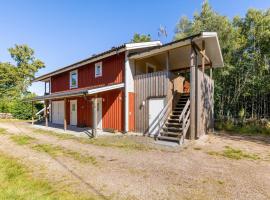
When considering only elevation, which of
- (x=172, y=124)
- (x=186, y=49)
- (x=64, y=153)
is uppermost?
(x=186, y=49)

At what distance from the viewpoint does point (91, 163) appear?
554 centimetres

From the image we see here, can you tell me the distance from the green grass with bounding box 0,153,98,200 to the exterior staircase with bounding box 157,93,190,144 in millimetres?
5368

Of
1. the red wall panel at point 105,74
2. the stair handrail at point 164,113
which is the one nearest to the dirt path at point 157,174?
the stair handrail at point 164,113

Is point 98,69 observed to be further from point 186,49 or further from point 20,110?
point 20,110

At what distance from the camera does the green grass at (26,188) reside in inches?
136

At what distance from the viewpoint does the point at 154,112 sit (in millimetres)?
9977

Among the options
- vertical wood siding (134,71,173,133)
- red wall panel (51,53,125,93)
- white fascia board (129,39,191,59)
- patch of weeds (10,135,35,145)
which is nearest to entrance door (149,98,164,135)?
vertical wood siding (134,71,173,133)

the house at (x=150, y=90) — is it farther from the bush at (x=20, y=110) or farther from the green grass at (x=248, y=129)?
the bush at (x=20, y=110)

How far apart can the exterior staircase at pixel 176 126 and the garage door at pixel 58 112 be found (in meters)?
11.0

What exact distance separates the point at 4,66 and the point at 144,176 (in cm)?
3505

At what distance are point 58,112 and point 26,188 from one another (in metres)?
14.0

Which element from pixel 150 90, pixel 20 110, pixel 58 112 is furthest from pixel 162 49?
pixel 20 110

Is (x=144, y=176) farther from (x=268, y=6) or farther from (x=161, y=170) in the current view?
(x=268, y=6)

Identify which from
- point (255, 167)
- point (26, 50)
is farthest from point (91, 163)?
point (26, 50)
